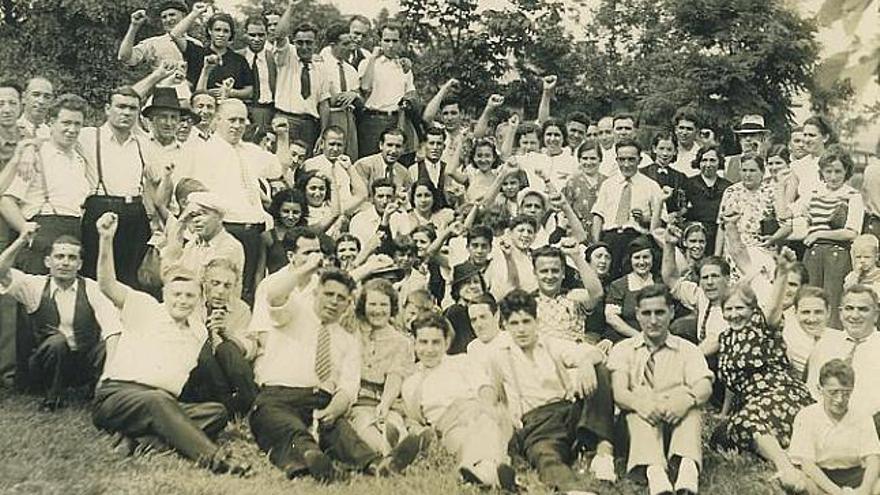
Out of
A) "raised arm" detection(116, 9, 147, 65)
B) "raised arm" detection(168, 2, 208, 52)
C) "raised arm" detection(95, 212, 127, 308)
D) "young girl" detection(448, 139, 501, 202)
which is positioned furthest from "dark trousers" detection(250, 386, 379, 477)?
"raised arm" detection(168, 2, 208, 52)

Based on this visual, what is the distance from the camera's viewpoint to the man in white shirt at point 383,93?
5.93 meters

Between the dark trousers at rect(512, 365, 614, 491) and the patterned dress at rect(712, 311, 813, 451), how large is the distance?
1.90ft

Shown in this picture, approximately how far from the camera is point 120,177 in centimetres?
475

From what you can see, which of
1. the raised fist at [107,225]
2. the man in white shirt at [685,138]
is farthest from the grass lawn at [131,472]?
the man in white shirt at [685,138]

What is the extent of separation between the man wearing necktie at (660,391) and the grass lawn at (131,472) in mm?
151

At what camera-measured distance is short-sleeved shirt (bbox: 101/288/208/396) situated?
431cm

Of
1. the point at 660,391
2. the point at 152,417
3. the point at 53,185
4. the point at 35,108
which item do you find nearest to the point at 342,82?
the point at 35,108

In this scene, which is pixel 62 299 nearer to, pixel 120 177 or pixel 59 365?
pixel 59 365

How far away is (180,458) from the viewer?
423cm

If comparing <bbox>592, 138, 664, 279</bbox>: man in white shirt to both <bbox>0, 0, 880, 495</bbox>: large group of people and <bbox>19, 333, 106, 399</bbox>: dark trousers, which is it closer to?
<bbox>0, 0, 880, 495</bbox>: large group of people

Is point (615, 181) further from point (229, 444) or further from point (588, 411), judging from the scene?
point (229, 444)

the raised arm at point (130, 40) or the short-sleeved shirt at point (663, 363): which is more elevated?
the raised arm at point (130, 40)

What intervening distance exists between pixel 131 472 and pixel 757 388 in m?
2.70

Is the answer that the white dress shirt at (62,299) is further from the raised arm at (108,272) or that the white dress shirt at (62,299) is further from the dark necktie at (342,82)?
the dark necktie at (342,82)
